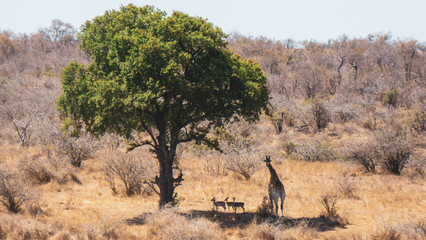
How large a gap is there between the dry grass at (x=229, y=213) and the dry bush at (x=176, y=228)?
0.09 feet

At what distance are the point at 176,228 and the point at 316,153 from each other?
1867cm

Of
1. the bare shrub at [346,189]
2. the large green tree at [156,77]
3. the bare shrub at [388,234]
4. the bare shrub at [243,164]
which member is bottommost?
the bare shrub at [388,234]

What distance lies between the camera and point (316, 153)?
2605cm

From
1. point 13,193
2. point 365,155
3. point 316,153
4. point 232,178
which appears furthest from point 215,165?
point 13,193

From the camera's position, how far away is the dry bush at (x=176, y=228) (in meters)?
9.50

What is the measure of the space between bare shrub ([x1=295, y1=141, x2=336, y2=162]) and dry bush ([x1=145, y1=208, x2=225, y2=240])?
54.0 feet

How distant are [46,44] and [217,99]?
3220 inches

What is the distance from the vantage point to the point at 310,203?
15352 mm

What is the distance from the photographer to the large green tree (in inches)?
423

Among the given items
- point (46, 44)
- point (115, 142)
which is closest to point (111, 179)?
point (115, 142)

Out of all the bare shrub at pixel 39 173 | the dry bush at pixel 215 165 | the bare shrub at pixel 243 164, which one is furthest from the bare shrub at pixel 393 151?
the bare shrub at pixel 39 173

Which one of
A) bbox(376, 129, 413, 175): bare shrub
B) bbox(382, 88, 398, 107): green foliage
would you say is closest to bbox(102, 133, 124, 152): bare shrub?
bbox(376, 129, 413, 175): bare shrub

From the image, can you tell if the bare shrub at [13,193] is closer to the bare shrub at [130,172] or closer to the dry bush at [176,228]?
the bare shrub at [130,172]

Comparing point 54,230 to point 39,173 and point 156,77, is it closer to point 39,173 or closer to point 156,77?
point 156,77
